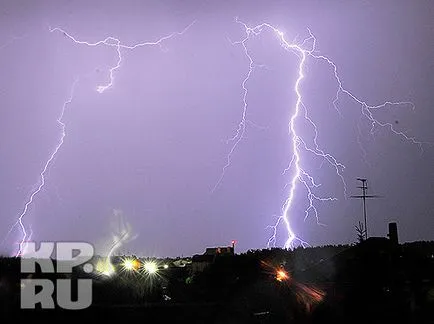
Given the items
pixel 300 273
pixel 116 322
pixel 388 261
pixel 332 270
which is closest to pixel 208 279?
pixel 300 273

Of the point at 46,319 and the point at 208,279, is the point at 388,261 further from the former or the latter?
the point at 208,279

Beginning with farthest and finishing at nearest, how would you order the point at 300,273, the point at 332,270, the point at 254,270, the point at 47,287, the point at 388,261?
the point at 254,270, the point at 300,273, the point at 332,270, the point at 388,261, the point at 47,287

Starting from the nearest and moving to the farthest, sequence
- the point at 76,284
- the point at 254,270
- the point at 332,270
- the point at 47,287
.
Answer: the point at 47,287 → the point at 76,284 → the point at 332,270 → the point at 254,270

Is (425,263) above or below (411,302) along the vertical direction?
above

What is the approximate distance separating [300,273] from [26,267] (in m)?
14.5

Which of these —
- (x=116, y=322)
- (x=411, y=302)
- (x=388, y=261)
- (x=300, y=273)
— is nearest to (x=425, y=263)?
(x=388, y=261)

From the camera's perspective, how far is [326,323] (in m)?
18.8

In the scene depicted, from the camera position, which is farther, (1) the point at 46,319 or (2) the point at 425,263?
(2) the point at 425,263

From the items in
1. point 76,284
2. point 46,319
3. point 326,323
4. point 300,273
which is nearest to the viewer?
point 46,319

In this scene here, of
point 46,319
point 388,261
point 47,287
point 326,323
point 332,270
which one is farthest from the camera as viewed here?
point 332,270

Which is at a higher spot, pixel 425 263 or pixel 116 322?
pixel 425 263

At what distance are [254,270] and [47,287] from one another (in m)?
24.8

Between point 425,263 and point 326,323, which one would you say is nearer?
point 326,323

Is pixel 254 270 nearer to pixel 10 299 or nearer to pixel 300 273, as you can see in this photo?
pixel 300 273
